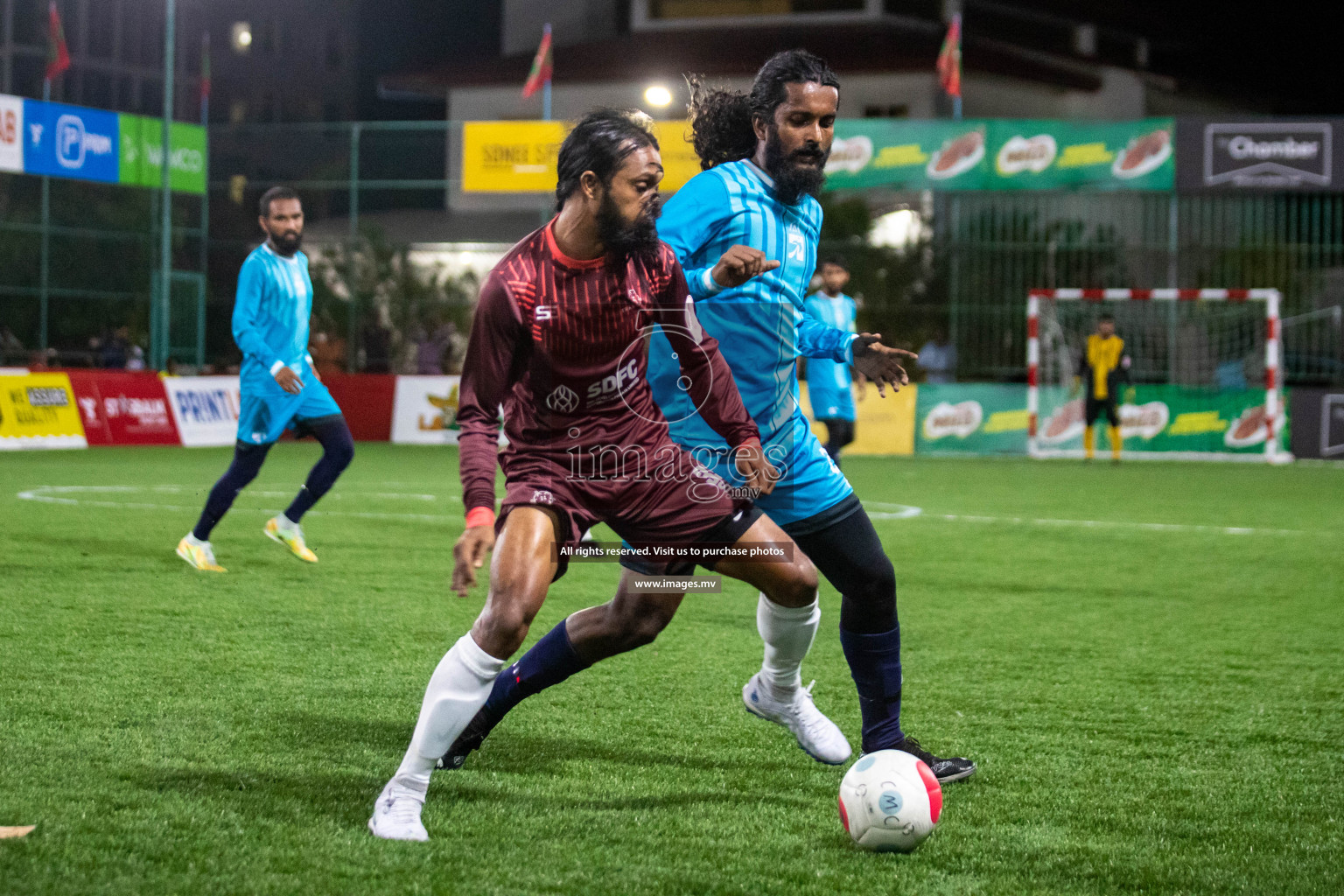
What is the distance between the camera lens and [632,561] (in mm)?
4160

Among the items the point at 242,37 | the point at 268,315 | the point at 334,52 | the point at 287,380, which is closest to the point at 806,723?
the point at 287,380

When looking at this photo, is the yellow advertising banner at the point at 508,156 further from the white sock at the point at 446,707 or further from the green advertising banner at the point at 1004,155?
the white sock at the point at 446,707

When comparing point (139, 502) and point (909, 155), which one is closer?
point (139, 502)

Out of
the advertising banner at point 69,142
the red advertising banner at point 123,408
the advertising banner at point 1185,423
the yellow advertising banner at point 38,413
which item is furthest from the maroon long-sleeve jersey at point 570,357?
the advertising banner at point 69,142

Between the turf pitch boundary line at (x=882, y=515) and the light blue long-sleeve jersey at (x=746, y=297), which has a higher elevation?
the light blue long-sleeve jersey at (x=746, y=297)

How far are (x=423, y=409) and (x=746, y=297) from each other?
63.9ft

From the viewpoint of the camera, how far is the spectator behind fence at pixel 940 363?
23.1 meters

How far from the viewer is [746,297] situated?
4.33 meters

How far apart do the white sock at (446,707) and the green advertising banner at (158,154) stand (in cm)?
2417

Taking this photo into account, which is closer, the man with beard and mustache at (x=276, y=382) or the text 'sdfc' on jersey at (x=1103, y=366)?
the man with beard and mustache at (x=276, y=382)

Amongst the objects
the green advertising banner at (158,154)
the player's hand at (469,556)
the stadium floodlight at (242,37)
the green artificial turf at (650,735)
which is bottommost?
the green artificial turf at (650,735)

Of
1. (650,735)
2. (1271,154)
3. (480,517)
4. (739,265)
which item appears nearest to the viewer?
(480,517)

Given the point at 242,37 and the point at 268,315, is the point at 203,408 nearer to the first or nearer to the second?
the point at 268,315

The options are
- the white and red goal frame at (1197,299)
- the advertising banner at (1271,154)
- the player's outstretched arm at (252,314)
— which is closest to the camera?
the player's outstretched arm at (252,314)
